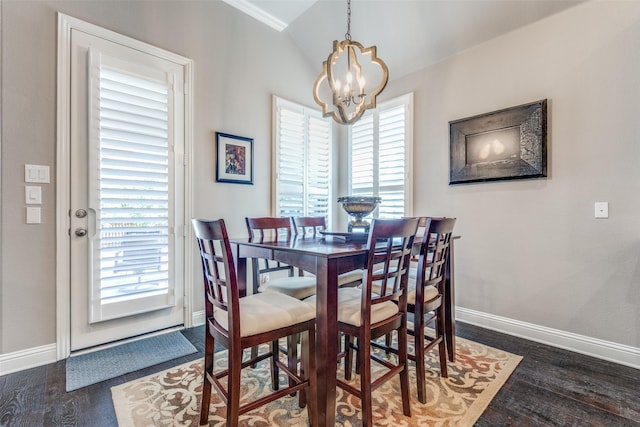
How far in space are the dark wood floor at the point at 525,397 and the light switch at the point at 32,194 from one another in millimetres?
1148

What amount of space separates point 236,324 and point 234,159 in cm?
212

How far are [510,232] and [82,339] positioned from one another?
144 inches

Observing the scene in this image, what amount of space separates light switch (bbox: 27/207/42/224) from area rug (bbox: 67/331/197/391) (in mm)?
1025

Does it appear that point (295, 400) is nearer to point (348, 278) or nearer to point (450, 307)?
point (348, 278)

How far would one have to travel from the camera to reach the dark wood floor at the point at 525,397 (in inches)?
61.6

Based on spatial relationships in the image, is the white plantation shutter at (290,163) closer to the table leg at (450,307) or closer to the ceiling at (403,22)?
the ceiling at (403,22)

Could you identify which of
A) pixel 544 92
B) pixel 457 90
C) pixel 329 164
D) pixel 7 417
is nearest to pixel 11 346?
pixel 7 417

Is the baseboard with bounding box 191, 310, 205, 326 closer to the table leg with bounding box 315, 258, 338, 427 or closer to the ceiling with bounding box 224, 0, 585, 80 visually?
the table leg with bounding box 315, 258, 338, 427

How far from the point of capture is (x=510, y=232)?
2721 millimetres

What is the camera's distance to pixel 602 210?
2.26 m

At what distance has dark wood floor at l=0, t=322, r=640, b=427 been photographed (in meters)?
1.57

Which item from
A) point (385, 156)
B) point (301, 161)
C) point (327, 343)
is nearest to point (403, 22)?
point (385, 156)

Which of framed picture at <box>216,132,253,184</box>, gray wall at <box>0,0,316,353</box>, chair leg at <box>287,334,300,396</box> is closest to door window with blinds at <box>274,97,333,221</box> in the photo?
gray wall at <box>0,0,316,353</box>

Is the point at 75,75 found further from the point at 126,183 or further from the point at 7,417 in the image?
the point at 7,417
